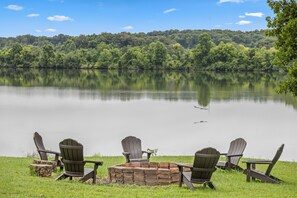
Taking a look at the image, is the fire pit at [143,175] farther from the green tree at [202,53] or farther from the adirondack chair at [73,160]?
the green tree at [202,53]

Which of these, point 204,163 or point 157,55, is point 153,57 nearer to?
point 157,55

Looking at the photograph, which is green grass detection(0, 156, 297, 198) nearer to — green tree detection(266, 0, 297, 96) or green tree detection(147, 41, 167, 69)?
green tree detection(266, 0, 297, 96)

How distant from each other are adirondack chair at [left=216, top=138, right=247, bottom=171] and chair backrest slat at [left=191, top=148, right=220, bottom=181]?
3085 mm

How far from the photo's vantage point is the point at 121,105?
43094mm

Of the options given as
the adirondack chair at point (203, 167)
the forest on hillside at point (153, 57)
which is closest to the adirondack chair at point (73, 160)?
the adirondack chair at point (203, 167)

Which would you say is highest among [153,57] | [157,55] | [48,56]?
[157,55]

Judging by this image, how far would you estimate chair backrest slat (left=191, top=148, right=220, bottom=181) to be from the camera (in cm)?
1056

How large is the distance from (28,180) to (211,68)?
11709 cm

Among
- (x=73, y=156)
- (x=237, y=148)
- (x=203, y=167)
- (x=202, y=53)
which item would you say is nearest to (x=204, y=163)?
(x=203, y=167)

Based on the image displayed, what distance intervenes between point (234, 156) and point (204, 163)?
342cm

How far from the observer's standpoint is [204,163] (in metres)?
10.6

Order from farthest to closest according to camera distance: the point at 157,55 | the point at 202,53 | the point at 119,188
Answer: the point at 157,55 → the point at 202,53 → the point at 119,188

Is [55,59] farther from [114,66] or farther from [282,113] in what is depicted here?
[282,113]

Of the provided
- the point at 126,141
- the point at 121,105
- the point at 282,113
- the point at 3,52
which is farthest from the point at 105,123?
the point at 3,52
